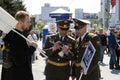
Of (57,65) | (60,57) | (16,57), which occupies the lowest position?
(57,65)

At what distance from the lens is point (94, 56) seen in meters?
6.03

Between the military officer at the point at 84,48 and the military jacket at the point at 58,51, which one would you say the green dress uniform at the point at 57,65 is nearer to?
the military jacket at the point at 58,51

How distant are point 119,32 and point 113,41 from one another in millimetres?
2198

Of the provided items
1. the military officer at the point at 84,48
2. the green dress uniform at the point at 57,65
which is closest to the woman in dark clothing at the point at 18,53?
the military officer at the point at 84,48

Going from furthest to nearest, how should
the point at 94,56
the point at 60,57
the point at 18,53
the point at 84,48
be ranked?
the point at 60,57, the point at 84,48, the point at 94,56, the point at 18,53

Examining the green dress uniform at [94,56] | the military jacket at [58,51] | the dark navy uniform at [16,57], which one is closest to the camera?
the dark navy uniform at [16,57]

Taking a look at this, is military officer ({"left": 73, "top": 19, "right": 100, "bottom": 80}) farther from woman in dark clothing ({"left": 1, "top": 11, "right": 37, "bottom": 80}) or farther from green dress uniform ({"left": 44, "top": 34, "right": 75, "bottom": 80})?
woman in dark clothing ({"left": 1, "top": 11, "right": 37, "bottom": 80})

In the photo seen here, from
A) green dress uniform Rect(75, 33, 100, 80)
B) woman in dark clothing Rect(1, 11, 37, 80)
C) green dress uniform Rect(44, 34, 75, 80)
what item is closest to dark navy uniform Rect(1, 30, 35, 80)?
woman in dark clothing Rect(1, 11, 37, 80)

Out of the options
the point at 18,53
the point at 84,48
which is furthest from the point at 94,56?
the point at 18,53

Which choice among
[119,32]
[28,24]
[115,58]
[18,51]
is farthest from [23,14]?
[119,32]

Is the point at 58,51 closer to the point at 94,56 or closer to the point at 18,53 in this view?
the point at 94,56

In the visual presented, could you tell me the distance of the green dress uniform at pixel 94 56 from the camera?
605cm

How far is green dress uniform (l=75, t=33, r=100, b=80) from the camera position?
19.9 ft

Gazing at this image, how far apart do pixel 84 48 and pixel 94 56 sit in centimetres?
30
